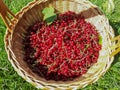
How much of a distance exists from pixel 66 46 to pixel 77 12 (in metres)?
0.43

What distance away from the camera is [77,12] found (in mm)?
2725

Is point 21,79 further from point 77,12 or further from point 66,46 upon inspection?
point 77,12

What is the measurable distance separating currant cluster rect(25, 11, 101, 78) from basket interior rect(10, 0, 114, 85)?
0.20 feet

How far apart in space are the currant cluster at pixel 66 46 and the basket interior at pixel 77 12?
0.06 metres

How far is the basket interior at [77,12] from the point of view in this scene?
226cm

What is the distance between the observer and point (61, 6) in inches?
106

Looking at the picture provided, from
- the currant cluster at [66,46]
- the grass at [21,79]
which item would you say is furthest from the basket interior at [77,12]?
the grass at [21,79]

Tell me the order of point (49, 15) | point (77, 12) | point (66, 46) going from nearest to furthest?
1. point (66, 46)
2. point (49, 15)
3. point (77, 12)

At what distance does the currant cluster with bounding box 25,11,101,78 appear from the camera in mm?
2402

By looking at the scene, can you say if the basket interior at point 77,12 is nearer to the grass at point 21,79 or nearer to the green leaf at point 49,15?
the green leaf at point 49,15

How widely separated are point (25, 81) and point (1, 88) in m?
0.20

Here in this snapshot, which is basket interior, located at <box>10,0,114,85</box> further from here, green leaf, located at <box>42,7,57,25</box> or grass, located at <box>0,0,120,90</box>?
grass, located at <box>0,0,120,90</box>

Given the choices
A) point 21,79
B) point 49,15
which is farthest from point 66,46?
point 21,79

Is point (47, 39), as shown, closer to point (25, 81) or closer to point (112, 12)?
point (25, 81)
